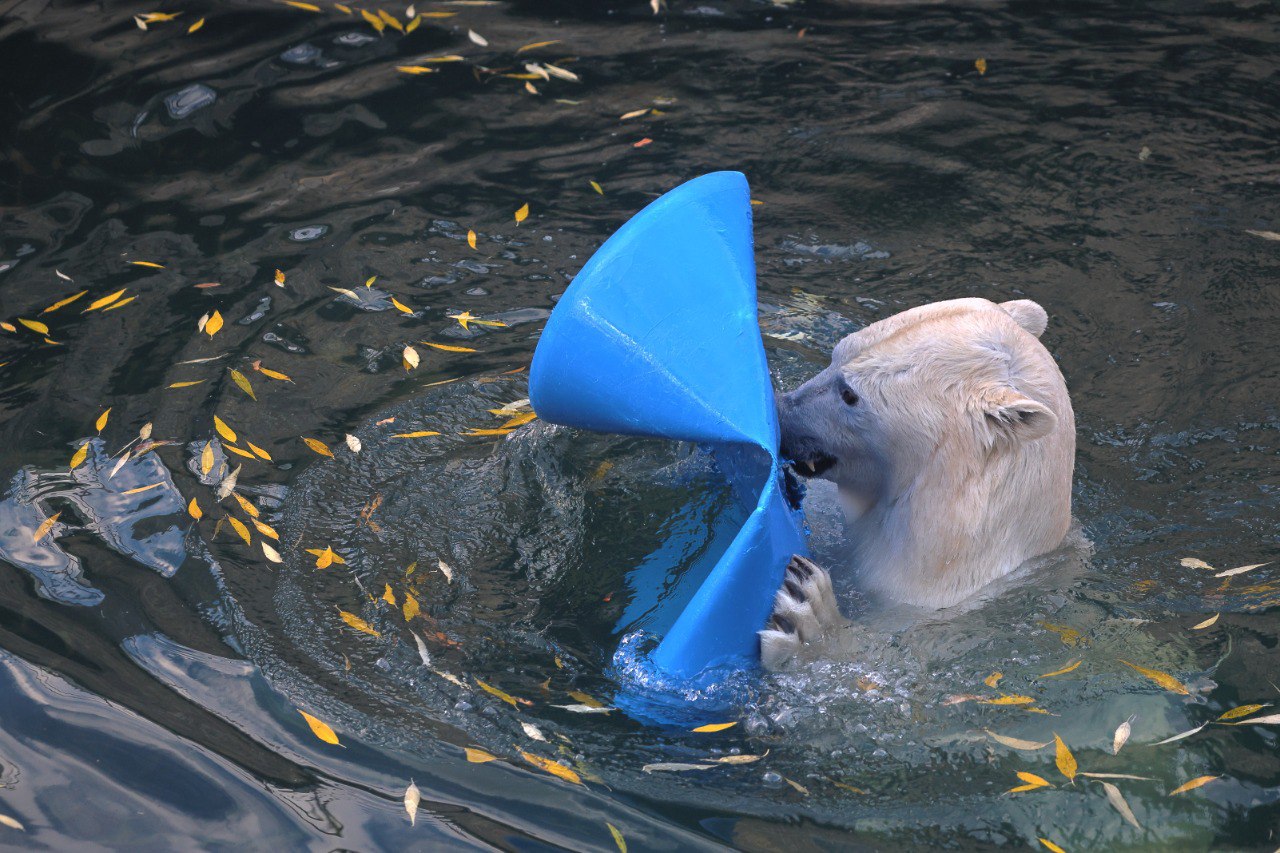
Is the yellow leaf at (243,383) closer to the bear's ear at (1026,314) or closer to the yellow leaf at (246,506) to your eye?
the yellow leaf at (246,506)

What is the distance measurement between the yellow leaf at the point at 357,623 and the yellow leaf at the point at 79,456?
152 centimetres

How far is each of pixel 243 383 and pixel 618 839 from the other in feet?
10.2

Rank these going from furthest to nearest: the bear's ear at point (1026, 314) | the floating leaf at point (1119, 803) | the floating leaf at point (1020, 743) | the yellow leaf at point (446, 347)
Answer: the yellow leaf at point (446, 347) → the bear's ear at point (1026, 314) → the floating leaf at point (1020, 743) → the floating leaf at point (1119, 803)

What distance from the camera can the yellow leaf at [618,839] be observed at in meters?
3.45

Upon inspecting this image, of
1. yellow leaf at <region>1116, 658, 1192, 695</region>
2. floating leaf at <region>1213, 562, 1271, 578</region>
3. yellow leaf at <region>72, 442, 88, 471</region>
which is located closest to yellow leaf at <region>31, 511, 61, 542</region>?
yellow leaf at <region>72, 442, 88, 471</region>

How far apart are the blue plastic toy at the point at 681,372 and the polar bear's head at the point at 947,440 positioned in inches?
24.1

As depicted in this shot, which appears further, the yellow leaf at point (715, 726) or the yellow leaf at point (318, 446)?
the yellow leaf at point (318, 446)

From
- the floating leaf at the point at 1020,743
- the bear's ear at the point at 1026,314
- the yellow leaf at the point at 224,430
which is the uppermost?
the bear's ear at the point at 1026,314

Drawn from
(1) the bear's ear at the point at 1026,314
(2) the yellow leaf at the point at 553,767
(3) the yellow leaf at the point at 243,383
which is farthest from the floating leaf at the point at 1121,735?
(3) the yellow leaf at the point at 243,383

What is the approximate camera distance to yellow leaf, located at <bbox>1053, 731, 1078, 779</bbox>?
12.3ft

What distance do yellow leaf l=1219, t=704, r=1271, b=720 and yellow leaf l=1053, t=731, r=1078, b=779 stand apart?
58 cm

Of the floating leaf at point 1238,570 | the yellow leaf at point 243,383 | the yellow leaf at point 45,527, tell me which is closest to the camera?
the yellow leaf at point 45,527

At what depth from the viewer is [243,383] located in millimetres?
5602

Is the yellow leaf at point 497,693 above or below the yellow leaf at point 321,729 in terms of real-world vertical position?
below
